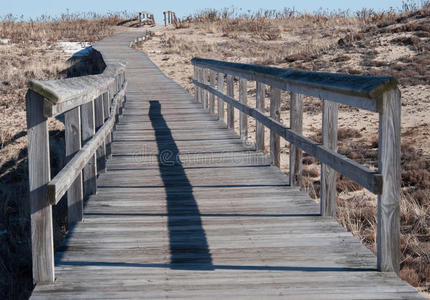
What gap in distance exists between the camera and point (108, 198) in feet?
20.0

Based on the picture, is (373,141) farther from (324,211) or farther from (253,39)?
(253,39)

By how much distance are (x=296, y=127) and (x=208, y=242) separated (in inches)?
81.3

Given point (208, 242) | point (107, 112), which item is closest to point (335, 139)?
point (208, 242)

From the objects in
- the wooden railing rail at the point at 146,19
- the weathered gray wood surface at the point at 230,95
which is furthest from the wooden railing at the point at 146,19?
the weathered gray wood surface at the point at 230,95

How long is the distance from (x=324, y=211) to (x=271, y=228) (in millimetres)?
543

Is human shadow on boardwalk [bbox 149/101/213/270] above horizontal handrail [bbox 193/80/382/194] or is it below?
below

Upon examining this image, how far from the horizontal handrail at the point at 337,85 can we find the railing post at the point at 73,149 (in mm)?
1917

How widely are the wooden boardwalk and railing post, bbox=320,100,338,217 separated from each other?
13 cm

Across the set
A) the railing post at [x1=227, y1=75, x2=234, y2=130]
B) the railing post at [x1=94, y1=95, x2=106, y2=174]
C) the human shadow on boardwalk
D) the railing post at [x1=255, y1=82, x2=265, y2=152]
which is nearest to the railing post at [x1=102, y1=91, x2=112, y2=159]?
the railing post at [x1=94, y1=95, x2=106, y2=174]

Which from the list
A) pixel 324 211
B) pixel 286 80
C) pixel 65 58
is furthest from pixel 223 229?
pixel 65 58

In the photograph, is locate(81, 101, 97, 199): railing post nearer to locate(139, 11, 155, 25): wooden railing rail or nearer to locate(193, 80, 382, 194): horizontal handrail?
locate(193, 80, 382, 194): horizontal handrail

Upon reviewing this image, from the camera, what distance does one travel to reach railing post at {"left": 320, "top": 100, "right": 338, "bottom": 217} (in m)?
5.08

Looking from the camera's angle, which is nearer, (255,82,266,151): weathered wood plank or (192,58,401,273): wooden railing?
(192,58,401,273): wooden railing

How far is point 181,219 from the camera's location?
210 inches
